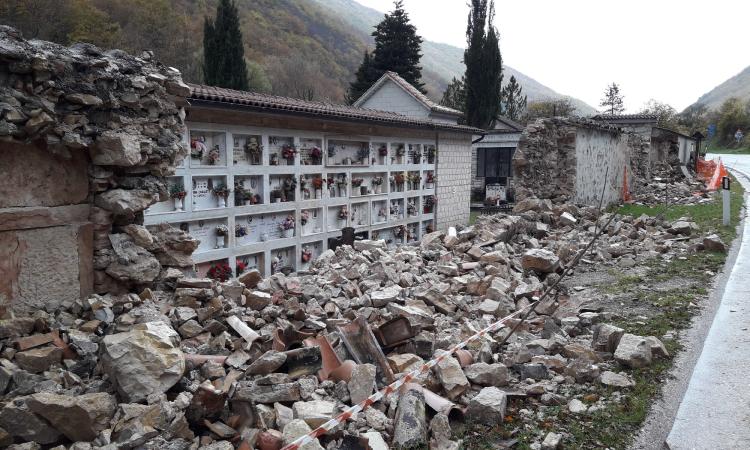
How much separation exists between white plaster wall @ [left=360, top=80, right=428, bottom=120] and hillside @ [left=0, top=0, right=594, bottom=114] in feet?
28.5

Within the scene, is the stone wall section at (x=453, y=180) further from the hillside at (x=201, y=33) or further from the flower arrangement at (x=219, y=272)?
the hillside at (x=201, y=33)

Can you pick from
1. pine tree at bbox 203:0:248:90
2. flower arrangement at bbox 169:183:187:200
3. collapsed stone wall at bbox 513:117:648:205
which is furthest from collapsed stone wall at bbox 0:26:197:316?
pine tree at bbox 203:0:248:90

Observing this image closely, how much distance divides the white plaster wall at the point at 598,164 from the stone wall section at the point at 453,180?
3.81m

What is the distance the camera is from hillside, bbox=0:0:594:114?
29547 mm

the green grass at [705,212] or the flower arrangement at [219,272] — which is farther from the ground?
the green grass at [705,212]

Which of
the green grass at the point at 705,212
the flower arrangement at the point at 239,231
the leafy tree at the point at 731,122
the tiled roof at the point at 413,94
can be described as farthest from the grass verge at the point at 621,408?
the leafy tree at the point at 731,122

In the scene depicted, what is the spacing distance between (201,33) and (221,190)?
3692 cm

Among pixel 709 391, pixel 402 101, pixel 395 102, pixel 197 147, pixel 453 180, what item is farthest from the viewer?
pixel 395 102

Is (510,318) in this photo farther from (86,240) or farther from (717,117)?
(717,117)

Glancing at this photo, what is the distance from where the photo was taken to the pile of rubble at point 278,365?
384 cm

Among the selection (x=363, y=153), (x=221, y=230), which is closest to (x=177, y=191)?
(x=221, y=230)

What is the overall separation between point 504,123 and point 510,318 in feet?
85.5

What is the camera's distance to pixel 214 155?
31.6ft

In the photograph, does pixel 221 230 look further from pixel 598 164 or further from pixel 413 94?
pixel 413 94
